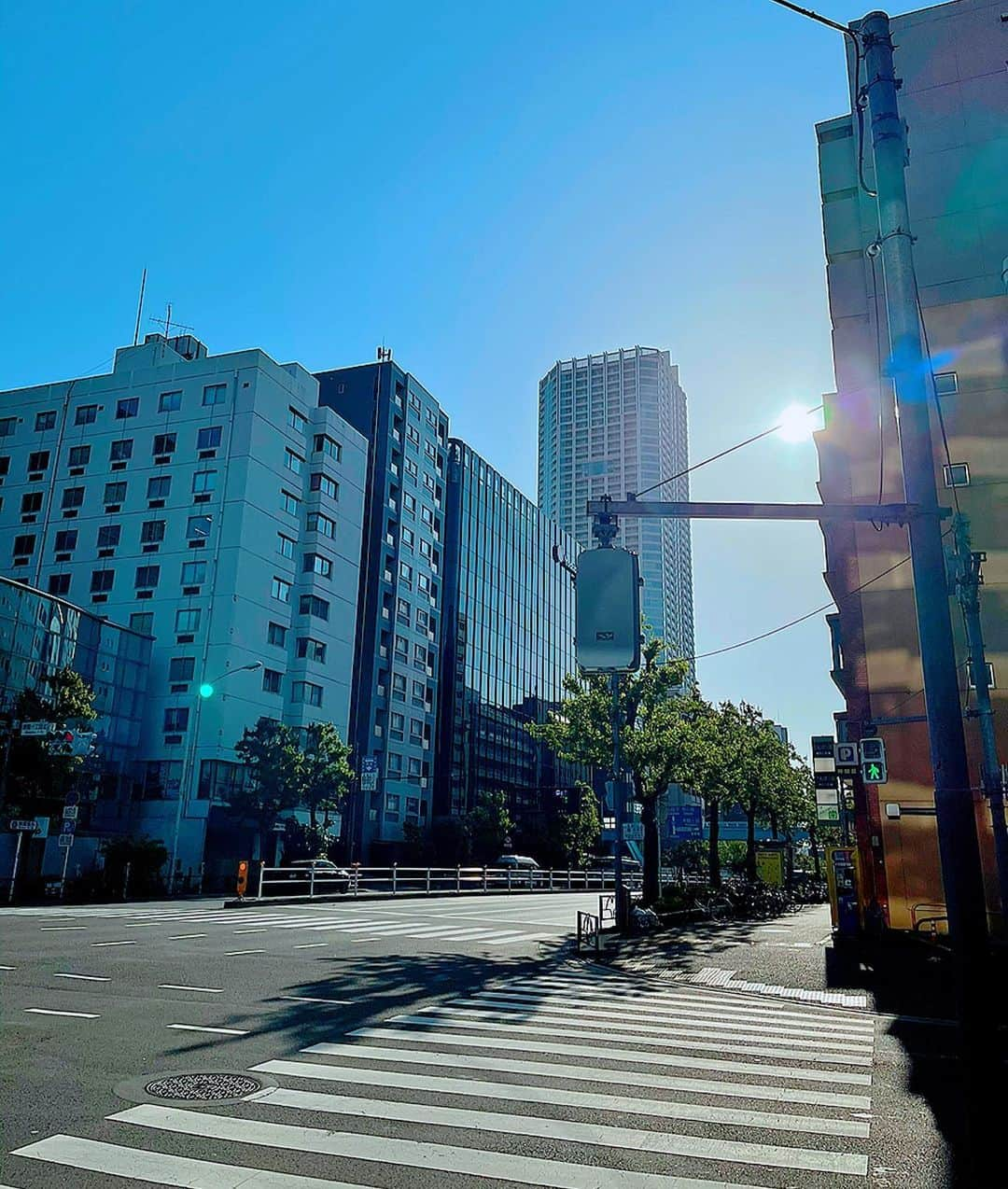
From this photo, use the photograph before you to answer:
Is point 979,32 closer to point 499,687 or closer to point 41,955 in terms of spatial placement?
point 41,955

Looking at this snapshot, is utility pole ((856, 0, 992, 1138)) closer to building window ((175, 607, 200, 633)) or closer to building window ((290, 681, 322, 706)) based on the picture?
building window ((175, 607, 200, 633))

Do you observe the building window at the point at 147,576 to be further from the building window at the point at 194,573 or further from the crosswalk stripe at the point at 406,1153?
the crosswalk stripe at the point at 406,1153

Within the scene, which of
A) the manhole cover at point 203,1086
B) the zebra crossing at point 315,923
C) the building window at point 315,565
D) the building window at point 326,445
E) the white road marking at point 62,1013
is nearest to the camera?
the manhole cover at point 203,1086

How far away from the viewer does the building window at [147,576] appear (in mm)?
58188

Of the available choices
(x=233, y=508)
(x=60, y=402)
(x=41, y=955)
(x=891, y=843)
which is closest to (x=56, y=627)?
(x=233, y=508)

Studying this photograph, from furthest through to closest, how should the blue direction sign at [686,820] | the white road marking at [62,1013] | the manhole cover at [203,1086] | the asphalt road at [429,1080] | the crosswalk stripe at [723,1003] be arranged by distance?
the blue direction sign at [686,820] → the crosswalk stripe at [723,1003] → the white road marking at [62,1013] → the manhole cover at [203,1086] → the asphalt road at [429,1080]

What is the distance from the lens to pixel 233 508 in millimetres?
57750

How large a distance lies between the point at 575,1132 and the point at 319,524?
60.0 m

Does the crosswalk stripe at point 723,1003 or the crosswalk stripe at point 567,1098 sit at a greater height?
the crosswalk stripe at point 567,1098

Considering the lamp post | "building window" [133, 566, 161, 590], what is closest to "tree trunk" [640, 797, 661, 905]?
the lamp post

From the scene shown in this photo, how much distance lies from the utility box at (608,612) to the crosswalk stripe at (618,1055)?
4536mm

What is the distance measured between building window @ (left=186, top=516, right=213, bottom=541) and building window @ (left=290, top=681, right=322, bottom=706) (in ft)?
36.7

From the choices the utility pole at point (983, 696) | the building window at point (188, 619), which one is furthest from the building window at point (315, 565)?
the utility pole at point (983, 696)

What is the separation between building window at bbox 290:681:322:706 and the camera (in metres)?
61.0
